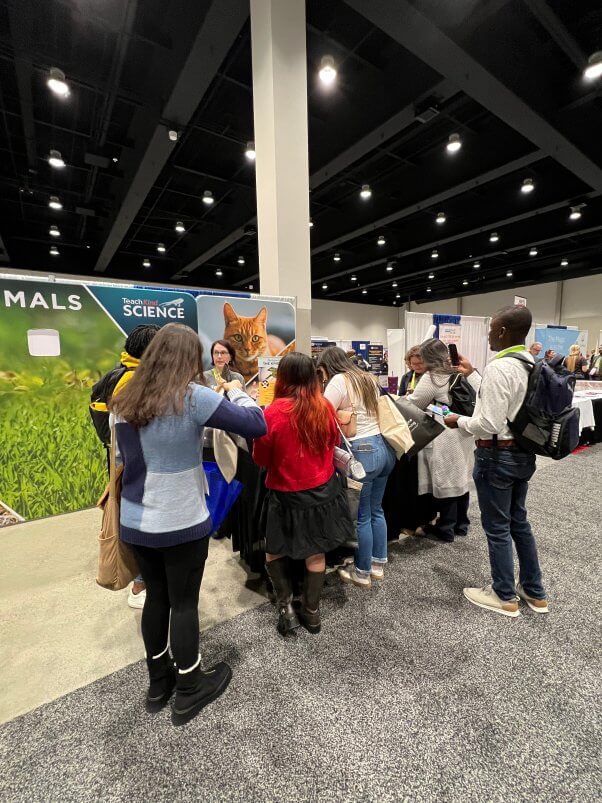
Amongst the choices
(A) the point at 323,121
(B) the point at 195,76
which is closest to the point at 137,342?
(B) the point at 195,76

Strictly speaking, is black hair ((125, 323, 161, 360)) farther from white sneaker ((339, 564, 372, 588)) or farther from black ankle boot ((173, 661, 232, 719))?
white sneaker ((339, 564, 372, 588))

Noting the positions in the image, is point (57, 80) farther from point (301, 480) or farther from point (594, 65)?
point (594, 65)

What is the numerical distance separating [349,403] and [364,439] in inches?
9.0

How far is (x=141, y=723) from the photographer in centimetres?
133

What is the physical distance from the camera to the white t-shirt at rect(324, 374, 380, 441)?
6.16 feet

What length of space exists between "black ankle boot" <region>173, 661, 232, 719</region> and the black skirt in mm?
532

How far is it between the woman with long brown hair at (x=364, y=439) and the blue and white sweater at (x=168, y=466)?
0.80 meters

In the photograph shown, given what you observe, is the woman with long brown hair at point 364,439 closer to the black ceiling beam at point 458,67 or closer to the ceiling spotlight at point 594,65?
the black ceiling beam at point 458,67

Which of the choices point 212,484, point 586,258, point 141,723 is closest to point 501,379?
point 212,484

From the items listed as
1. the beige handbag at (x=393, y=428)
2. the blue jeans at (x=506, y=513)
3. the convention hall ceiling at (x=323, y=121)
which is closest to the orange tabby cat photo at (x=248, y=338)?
the beige handbag at (x=393, y=428)

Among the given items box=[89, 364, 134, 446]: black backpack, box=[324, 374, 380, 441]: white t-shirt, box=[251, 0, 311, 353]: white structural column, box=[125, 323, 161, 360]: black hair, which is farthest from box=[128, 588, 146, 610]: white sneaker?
box=[251, 0, 311, 353]: white structural column

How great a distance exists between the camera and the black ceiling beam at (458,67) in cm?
300

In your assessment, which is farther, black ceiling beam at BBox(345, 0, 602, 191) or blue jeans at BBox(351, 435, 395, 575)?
black ceiling beam at BBox(345, 0, 602, 191)

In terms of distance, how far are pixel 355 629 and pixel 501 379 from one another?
1.45 metres
